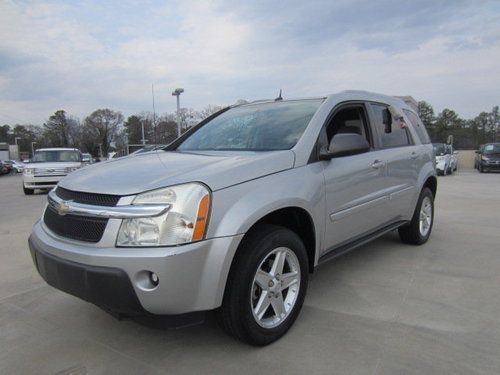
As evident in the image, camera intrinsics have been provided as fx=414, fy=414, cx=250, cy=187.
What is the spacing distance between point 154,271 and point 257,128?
6.16ft

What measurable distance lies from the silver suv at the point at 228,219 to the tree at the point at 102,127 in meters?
Result: 83.6

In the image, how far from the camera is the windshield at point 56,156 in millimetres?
14266

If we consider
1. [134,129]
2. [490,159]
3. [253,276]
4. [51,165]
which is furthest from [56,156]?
[134,129]

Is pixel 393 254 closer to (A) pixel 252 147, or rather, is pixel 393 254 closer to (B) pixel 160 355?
(A) pixel 252 147

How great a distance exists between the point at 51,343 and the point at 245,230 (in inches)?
67.7

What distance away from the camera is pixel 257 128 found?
3.80 meters

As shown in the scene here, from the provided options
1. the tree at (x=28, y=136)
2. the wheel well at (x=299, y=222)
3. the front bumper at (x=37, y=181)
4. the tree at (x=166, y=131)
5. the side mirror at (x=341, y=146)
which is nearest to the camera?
the wheel well at (x=299, y=222)

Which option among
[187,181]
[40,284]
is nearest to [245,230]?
[187,181]

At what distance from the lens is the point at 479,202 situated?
957 cm

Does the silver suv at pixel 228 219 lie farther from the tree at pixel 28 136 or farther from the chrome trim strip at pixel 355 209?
the tree at pixel 28 136

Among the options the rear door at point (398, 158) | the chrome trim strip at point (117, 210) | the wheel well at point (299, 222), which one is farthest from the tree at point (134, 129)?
the chrome trim strip at point (117, 210)

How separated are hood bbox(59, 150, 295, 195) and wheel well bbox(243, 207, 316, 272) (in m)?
0.33

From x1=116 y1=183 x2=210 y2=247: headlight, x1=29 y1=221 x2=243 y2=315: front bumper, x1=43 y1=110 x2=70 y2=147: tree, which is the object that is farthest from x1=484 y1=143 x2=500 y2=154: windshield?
x1=43 y1=110 x2=70 y2=147: tree

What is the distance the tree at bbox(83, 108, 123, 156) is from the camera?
8449 centimetres
